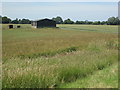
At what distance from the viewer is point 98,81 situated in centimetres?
622

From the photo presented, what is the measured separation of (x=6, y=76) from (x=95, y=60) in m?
4.36

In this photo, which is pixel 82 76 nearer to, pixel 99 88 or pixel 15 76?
pixel 99 88

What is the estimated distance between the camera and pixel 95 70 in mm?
7820

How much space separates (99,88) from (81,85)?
616 millimetres

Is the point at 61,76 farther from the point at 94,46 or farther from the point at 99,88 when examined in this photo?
the point at 94,46

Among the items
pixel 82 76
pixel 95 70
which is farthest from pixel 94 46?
pixel 82 76

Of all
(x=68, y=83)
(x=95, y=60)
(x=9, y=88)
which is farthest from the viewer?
(x=95, y=60)

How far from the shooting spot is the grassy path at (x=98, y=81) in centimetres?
587

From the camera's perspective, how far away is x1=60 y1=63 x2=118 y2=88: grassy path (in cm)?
587

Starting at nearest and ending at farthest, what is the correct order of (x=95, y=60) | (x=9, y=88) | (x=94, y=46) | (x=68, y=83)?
(x=9, y=88) < (x=68, y=83) < (x=95, y=60) < (x=94, y=46)

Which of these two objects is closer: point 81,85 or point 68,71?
point 81,85

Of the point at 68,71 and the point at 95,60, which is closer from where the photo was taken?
the point at 68,71

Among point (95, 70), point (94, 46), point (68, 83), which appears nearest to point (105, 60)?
point (95, 70)

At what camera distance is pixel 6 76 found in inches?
234
